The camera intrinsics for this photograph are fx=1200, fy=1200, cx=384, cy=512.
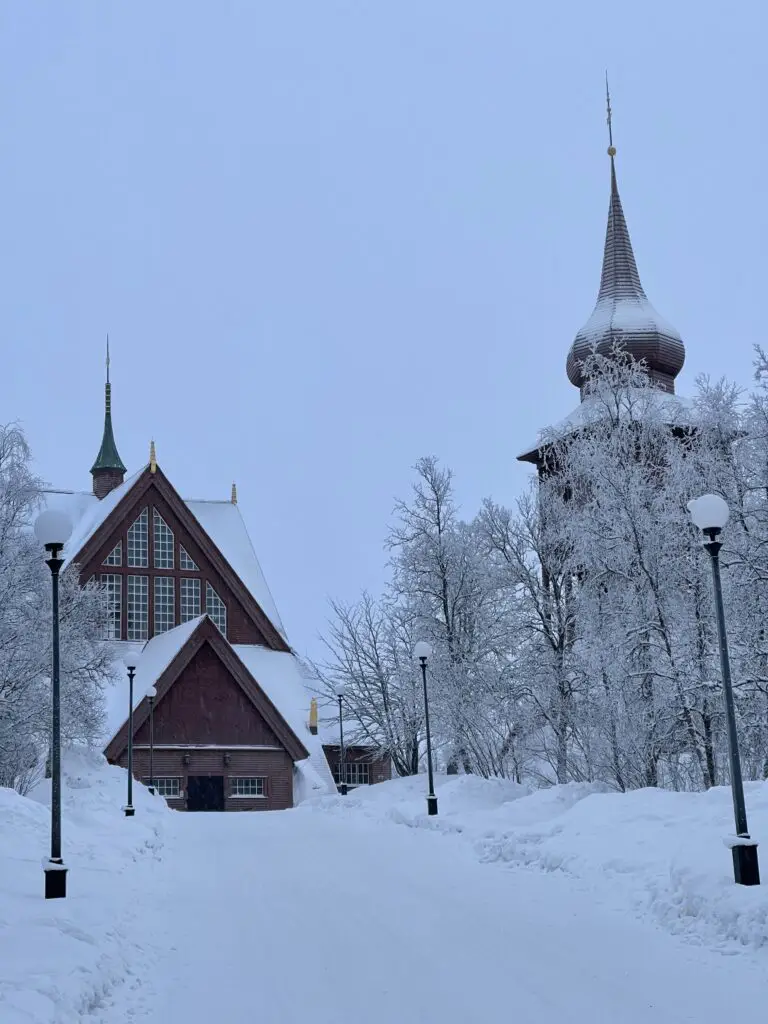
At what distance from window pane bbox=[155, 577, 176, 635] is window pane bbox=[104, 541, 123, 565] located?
1580 mm

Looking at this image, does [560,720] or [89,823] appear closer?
[89,823]

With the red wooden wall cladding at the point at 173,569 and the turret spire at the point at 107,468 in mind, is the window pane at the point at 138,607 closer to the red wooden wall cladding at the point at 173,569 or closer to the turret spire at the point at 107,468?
the red wooden wall cladding at the point at 173,569

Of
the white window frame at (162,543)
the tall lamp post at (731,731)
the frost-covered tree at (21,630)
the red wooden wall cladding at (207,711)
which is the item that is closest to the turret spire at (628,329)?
the red wooden wall cladding at (207,711)

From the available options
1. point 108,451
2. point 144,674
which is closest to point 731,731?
point 144,674

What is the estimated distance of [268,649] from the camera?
46906 millimetres

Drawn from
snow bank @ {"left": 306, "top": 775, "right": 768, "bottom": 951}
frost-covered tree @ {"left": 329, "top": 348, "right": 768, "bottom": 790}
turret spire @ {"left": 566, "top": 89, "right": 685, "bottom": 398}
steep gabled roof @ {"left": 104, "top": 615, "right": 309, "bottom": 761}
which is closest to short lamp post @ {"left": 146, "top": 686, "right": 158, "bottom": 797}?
steep gabled roof @ {"left": 104, "top": 615, "right": 309, "bottom": 761}

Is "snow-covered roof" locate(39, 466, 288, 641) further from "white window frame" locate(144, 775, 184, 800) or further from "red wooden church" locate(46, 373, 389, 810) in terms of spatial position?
"white window frame" locate(144, 775, 184, 800)

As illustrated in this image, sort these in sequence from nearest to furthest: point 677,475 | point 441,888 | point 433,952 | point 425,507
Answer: point 433,952 → point 441,888 → point 677,475 → point 425,507

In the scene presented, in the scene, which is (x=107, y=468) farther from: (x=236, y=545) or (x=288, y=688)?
(x=288, y=688)

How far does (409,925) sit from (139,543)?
36.4 m

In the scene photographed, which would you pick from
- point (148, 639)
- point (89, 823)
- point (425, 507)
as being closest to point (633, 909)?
Answer: point (89, 823)

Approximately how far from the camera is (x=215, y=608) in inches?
1823

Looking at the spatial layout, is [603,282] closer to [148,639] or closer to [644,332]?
[644,332]

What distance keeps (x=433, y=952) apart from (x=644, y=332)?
34430 mm
